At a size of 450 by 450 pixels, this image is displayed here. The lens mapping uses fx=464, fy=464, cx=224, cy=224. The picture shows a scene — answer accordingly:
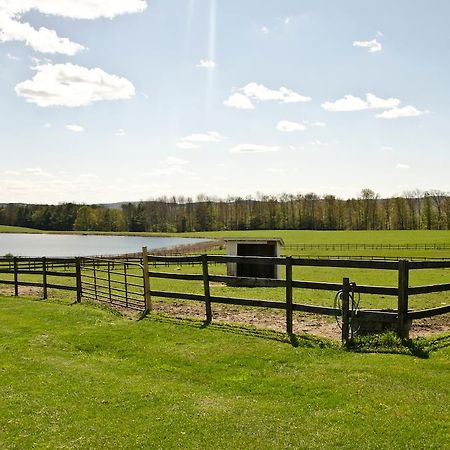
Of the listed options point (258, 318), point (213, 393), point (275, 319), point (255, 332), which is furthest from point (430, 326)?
point (213, 393)

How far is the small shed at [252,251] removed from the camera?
24.1 metres

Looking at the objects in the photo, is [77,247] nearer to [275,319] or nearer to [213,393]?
[275,319]

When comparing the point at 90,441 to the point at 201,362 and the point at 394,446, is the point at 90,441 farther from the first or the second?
the point at 394,446

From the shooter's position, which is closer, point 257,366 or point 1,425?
point 1,425

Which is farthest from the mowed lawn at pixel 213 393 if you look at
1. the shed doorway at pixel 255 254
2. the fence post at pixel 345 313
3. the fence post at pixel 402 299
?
the shed doorway at pixel 255 254

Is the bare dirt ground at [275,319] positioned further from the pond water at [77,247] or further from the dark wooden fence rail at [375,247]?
the pond water at [77,247]

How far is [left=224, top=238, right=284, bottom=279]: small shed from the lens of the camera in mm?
24141

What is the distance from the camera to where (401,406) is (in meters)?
5.93

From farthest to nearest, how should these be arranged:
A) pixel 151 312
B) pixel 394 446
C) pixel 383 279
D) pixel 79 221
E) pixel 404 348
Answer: pixel 79 221 → pixel 383 279 → pixel 151 312 → pixel 404 348 → pixel 394 446

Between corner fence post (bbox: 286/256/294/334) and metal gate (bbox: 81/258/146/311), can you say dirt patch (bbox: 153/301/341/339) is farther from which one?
metal gate (bbox: 81/258/146/311)

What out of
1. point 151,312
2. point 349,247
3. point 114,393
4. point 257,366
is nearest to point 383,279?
point 151,312

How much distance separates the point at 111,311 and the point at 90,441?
772 cm

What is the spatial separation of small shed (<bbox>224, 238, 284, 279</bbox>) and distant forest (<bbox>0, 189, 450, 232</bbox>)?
99744 millimetres

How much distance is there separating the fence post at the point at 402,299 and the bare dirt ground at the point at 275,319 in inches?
51.4
